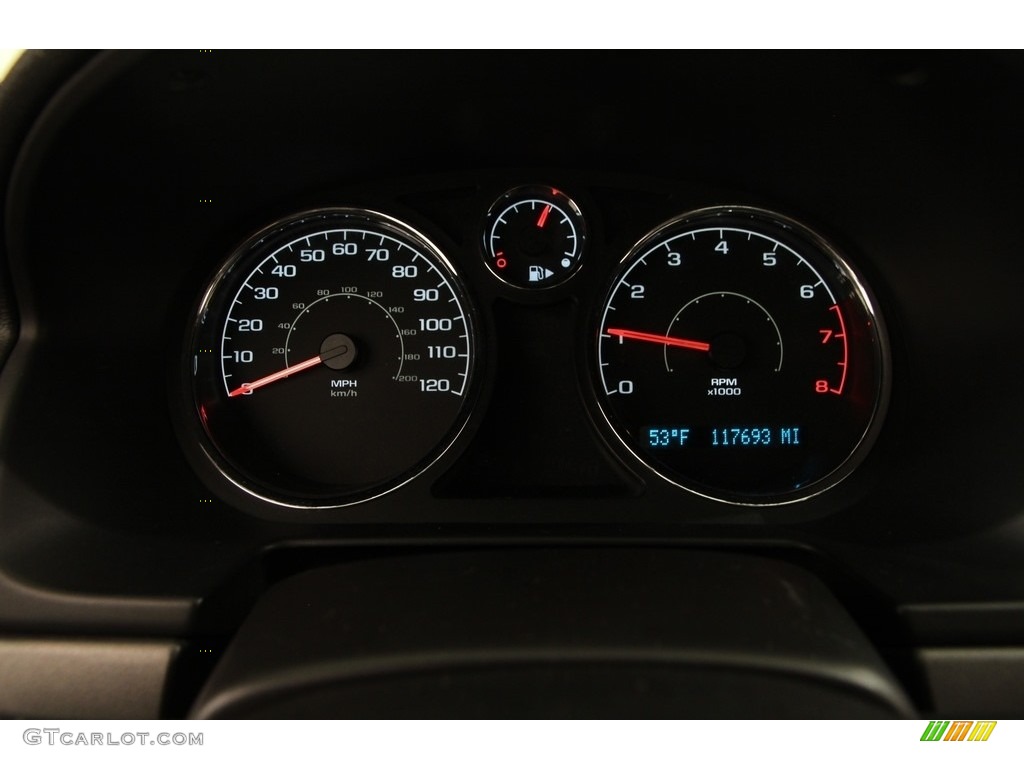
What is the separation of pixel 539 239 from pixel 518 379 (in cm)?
37

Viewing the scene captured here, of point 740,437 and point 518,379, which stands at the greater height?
point 518,379

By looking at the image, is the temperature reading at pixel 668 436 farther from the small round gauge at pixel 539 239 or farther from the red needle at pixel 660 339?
the small round gauge at pixel 539 239

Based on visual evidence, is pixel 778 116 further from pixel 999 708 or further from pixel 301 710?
pixel 301 710

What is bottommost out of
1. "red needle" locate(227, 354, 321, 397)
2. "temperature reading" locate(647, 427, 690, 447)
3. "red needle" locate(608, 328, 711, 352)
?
"temperature reading" locate(647, 427, 690, 447)

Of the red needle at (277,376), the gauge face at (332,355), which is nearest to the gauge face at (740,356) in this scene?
the gauge face at (332,355)

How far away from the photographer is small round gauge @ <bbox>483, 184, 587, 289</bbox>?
2506 millimetres

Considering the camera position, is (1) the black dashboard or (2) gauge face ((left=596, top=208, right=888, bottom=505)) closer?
(1) the black dashboard

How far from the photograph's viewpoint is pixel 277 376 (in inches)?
98.9
